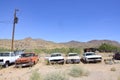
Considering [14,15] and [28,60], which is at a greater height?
[14,15]

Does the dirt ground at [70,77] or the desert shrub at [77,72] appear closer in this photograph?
the dirt ground at [70,77]

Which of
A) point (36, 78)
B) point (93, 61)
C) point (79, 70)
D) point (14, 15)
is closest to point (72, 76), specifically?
point (79, 70)

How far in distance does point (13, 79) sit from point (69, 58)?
13.1 m

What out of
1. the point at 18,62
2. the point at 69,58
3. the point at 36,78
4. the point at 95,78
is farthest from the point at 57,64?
the point at 36,78

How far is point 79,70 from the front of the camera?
20.1 meters

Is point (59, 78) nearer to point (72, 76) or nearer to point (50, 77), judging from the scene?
point (50, 77)

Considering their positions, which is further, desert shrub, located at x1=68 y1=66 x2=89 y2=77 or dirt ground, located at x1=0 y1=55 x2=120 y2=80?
desert shrub, located at x1=68 y1=66 x2=89 y2=77

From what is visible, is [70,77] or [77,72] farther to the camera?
[77,72]

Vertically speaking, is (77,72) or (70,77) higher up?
(77,72)

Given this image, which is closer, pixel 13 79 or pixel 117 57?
pixel 13 79

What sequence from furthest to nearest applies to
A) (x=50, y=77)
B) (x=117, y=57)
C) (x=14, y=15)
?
(x=14, y=15) < (x=117, y=57) < (x=50, y=77)

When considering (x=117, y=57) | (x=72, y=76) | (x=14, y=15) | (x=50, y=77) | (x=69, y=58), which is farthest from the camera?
(x=14, y=15)

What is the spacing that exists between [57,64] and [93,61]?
486 centimetres

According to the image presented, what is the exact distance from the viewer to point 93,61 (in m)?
32.0
